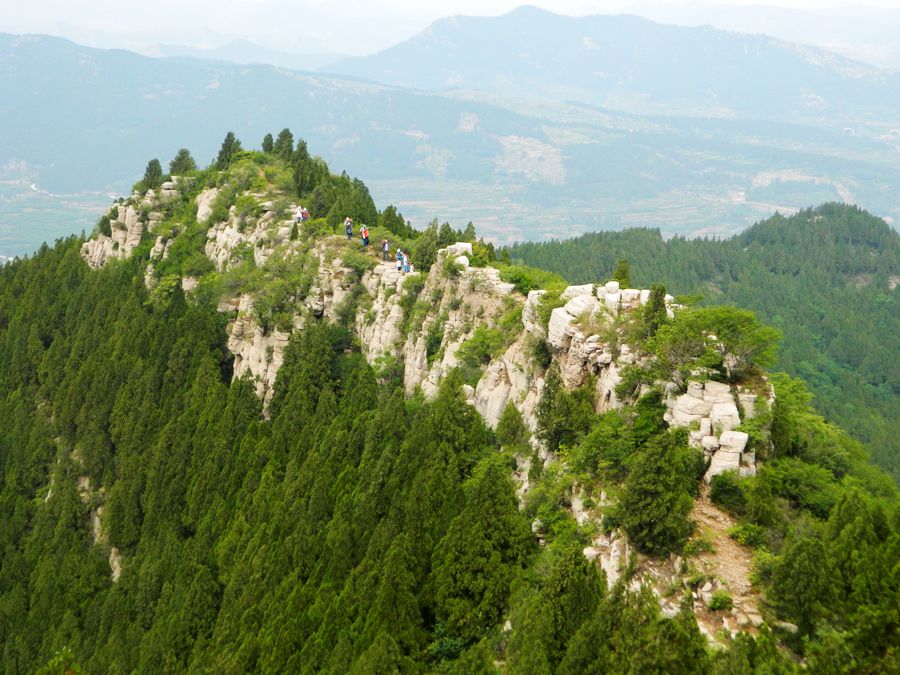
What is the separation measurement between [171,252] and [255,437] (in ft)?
87.6

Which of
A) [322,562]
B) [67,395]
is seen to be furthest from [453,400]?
[67,395]

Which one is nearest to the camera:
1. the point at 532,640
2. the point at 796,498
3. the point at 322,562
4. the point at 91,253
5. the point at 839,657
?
the point at 839,657

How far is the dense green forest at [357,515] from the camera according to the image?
73.5ft

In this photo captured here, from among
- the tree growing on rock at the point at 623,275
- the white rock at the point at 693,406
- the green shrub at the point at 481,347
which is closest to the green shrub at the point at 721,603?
the white rock at the point at 693,406

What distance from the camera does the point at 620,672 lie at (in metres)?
20.9

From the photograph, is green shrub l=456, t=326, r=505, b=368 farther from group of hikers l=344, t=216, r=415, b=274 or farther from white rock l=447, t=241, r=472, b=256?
group of hikers l=344, t=216, r=415, b=274

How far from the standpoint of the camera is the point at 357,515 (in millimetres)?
35188

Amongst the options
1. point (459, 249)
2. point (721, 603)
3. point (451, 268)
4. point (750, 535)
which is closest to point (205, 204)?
point (459, 249)

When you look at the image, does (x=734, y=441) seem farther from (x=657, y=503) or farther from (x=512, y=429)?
(x=512, y=429)

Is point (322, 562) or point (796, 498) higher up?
point (796, 498)

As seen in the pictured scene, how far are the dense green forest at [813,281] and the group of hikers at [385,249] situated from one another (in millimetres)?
69312

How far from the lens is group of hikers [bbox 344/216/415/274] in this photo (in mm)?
50906

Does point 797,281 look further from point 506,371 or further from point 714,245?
point 506,371

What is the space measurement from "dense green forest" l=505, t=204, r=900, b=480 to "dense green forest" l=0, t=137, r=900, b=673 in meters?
76.6
